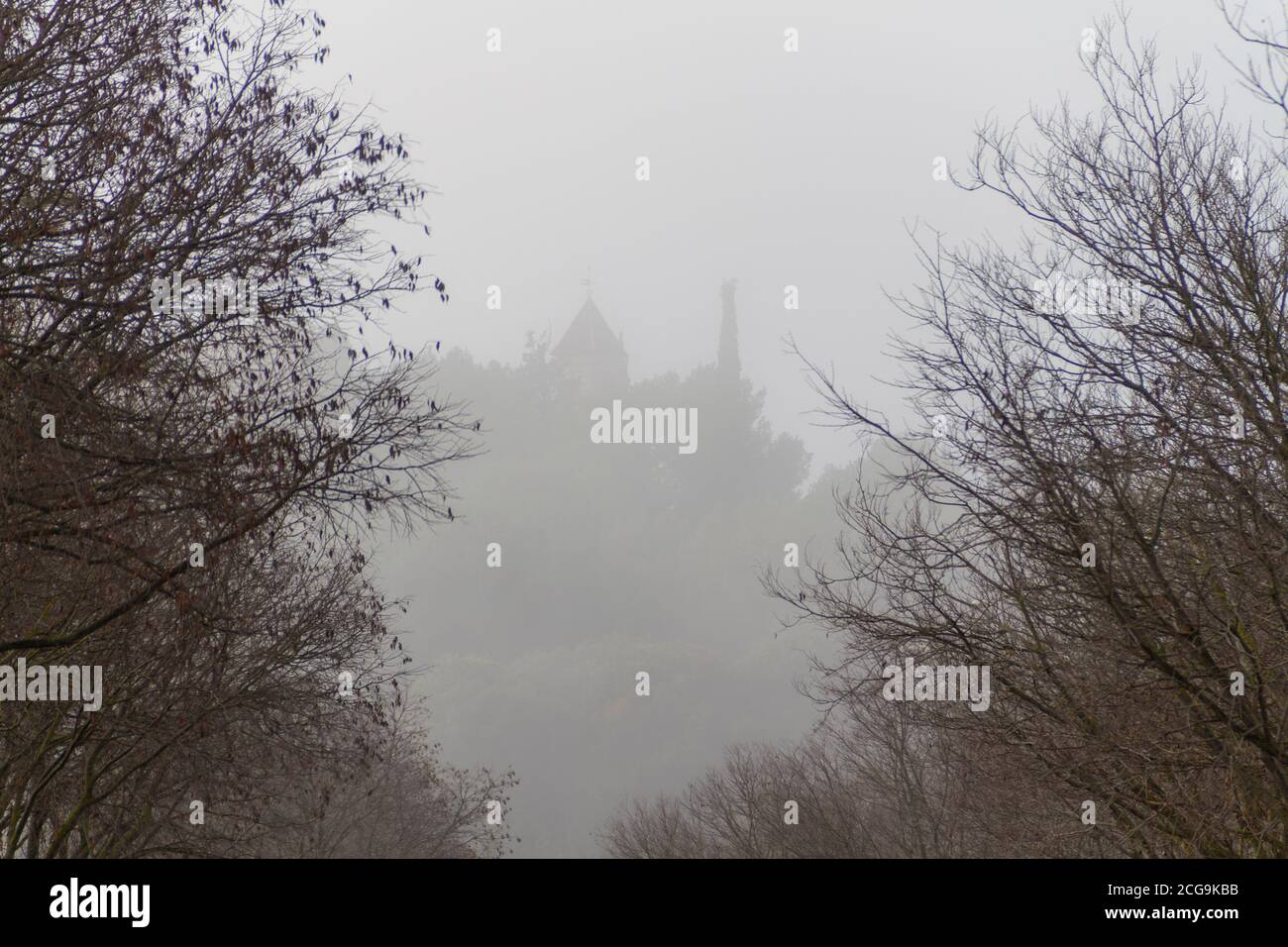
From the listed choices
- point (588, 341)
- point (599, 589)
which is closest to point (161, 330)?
point (599, 589)

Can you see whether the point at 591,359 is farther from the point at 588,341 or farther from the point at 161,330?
the point at 161,330

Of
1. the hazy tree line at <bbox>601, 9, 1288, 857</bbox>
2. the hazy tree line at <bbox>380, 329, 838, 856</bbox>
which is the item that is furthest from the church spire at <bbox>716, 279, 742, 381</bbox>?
the hazy tree line at <bbox>601, 9, 1288, 857</bbox>

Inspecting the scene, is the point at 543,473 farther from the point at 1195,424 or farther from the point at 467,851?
the point at 1195,424

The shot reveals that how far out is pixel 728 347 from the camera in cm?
10488

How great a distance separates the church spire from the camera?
338 feet

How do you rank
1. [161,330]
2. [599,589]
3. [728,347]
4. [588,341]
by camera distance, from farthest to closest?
[588,341], [728,347], [599,589], [161,330]

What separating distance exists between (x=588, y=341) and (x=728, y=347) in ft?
44.8

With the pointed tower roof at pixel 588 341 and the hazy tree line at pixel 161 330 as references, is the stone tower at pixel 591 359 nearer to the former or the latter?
the pointed tower roof at pixel 588 341

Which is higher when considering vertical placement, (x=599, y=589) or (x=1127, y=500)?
(x=599, y=589)

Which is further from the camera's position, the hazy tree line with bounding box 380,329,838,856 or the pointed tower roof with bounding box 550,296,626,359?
the pointed tower roof with bounding box 550,296,626,359

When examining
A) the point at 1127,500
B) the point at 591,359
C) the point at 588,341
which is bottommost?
the point at 1127,500

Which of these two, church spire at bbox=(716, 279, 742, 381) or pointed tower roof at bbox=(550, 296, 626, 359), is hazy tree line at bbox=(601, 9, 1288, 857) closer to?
church spire at bbox=(716, 279, 742, 381)

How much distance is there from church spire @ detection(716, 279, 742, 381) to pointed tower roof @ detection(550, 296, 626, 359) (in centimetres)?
1043
